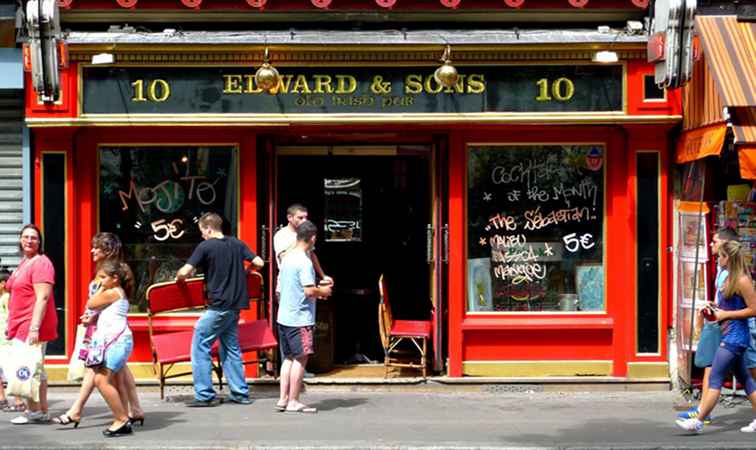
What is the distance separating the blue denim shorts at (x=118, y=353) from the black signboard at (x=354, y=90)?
10.00 feet

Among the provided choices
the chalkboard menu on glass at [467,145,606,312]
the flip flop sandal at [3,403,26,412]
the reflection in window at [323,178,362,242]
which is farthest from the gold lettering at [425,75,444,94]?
the flip flop sandal at [3,403,26,412]

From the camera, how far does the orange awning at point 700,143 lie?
35.0ft

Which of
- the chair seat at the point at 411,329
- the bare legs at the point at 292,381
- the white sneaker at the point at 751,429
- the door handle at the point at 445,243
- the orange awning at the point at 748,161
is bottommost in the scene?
the white sneaker at the point at 751,429

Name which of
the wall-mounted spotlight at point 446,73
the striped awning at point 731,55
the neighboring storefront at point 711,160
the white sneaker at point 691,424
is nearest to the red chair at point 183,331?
the wall-mounted spotlight at point 446,73

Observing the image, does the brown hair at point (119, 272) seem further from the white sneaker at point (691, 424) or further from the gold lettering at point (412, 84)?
the white sneaker at point (691, 424)

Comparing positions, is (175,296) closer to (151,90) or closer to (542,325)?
(151,90)

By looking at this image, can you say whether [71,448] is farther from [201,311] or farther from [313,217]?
[313,217]

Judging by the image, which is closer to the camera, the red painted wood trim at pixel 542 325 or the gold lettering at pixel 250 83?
the gold lettering at pixel 250 83

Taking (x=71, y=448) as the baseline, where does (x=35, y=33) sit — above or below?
above

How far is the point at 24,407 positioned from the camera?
418 inches

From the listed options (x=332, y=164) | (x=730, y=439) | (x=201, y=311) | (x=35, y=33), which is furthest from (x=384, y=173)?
(x=730, y=439)

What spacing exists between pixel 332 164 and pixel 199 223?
8.24 ft

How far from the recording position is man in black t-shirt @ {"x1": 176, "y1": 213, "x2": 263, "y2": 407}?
424 inches

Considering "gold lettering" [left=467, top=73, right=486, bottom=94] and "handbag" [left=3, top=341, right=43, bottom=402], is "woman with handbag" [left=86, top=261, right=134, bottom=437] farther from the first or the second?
"gold lettering" [left=467, top=73, right=486, bottom=94]
